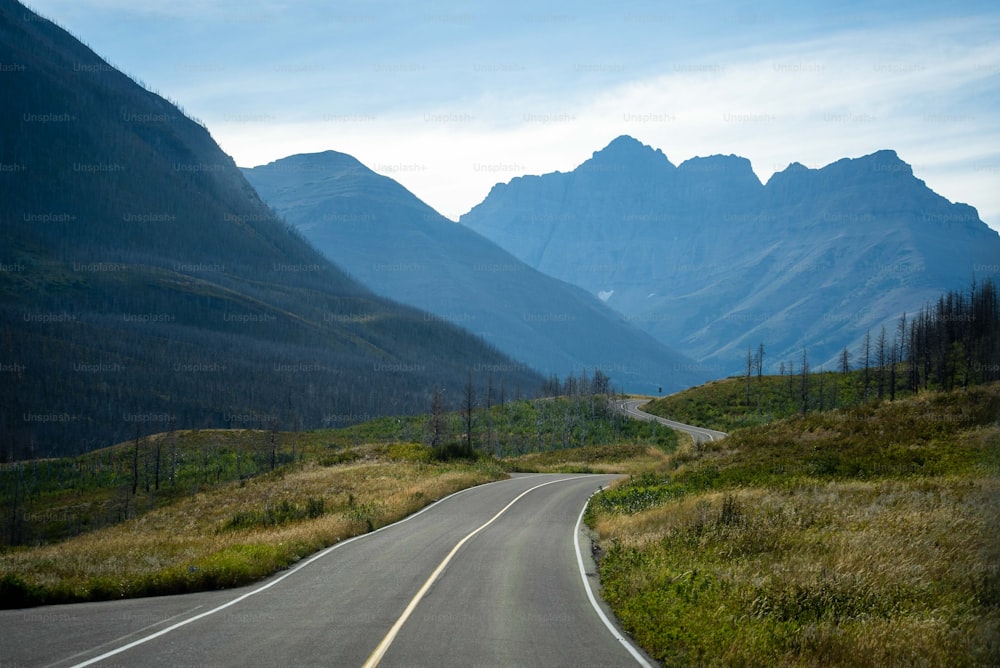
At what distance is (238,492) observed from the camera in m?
44.0

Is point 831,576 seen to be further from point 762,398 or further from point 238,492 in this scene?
point 762,398

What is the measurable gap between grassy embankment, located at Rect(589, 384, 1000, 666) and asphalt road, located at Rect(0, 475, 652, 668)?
1227mm

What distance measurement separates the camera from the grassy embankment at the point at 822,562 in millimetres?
10234

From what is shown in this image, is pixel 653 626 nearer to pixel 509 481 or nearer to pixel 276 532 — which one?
pixel 276 532

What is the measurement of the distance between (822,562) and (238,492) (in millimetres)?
37258

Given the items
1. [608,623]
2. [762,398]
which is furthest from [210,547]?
[762,398]

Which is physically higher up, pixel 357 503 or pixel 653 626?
pixel 653 626

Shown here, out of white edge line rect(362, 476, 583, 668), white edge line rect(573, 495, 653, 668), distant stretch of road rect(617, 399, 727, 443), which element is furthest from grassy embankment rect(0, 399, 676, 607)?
white edge line rect(573, 495, 653, 668)

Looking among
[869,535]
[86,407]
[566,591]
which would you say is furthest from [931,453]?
[86,407]

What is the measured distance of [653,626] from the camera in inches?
470

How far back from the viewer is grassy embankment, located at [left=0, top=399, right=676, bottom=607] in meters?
16.0

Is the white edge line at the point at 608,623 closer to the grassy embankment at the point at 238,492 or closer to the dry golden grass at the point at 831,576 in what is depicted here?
the dry golden grass at the point at 831,576

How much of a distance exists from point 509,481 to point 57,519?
6637cm

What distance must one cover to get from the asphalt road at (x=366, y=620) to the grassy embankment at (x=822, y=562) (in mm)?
1227
